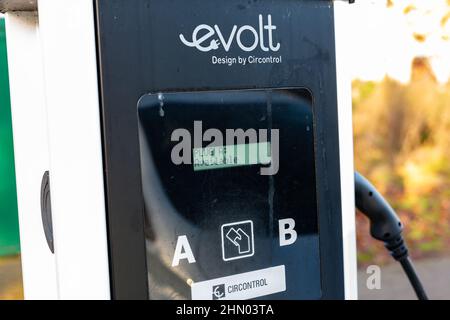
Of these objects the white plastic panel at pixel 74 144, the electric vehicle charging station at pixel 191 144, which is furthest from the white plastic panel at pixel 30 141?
the white plastic panel at pixel 74 144

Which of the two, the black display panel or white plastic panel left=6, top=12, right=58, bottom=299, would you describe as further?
white plastic panel left=6, top=12, right=58, bottom=299

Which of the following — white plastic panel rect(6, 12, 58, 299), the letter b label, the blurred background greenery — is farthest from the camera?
the blurred background greenery

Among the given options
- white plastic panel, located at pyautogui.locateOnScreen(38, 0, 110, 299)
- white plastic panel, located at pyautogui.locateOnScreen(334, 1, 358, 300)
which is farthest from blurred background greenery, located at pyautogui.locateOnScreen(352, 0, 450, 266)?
white plastic panel, located at pyautogui.locateOnScreen(38, 0, 110, 299)

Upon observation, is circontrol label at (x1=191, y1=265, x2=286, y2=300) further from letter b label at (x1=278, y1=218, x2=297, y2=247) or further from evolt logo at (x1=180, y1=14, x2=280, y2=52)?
evolt logo at (x1=180, y1=14, x2=280, y2=52)

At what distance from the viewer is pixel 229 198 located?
1621 millimetres

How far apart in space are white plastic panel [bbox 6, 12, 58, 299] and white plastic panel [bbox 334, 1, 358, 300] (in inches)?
31.3

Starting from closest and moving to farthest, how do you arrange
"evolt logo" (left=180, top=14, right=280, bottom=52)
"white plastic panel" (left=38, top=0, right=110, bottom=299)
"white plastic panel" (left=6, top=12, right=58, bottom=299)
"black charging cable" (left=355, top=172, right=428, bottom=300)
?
"white plastic panel" (left=38, top=0, right=110, bottom=299) → "evolt logo" (left=180, top=14, right=280, bottom=52) → "white plastic panel" (left=6, top=12, right=58, bottom=299) → "black charging cable" (left=355, top=172, right=428, bottom=300)

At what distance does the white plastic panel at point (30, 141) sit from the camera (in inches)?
74.5

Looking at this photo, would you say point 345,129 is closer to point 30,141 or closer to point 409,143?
point 30,141

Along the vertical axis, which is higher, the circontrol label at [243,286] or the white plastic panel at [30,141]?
the white plastic panel at [30,141]

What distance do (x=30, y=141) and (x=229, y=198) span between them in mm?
651

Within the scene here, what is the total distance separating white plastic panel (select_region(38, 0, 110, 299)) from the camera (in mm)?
1447

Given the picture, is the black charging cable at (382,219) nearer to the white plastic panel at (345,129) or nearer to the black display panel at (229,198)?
the white plastic panel at (345,129)

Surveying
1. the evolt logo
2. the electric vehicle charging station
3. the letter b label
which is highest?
the evolt logo
